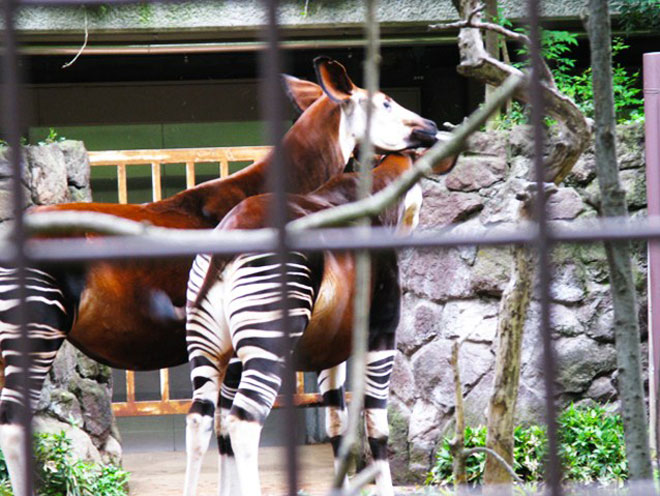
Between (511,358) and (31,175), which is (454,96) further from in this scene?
(511,358)

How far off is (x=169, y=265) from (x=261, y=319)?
0.84 m

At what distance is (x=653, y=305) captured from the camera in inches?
192

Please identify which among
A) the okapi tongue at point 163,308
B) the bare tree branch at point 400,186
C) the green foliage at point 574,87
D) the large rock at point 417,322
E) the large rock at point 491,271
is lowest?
the large rock at point 417,322

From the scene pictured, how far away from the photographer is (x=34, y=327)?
412 centimetres

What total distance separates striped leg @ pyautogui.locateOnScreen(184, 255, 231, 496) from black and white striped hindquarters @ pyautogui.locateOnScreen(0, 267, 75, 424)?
58 centimetres

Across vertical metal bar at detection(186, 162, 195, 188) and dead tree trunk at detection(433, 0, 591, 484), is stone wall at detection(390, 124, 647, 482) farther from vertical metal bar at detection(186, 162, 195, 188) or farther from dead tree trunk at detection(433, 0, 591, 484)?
dead tree trunk at detection(433, 0, 591, 484)

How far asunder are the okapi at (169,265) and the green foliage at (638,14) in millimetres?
1733

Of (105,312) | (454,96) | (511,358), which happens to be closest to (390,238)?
(511,358)

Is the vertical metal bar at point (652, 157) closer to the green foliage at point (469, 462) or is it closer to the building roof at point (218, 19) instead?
the building roof at point (218, 19)

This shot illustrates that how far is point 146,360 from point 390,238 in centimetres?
381

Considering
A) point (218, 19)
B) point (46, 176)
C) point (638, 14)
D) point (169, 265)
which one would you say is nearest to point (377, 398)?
point (169, 265)

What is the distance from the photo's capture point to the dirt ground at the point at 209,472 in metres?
5.25

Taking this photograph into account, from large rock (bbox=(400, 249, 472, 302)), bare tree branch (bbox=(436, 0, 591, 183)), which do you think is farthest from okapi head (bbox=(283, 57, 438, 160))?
bare tree branch (bbox=(436, 0, 591, 183))

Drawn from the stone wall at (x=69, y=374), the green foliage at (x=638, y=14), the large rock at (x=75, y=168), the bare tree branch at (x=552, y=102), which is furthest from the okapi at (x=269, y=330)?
the green foliage at (x=638, y=14)
